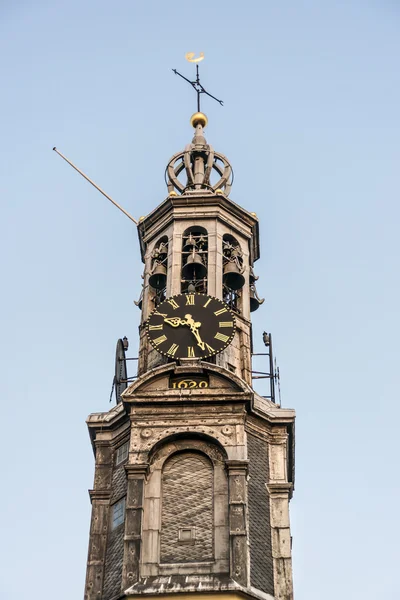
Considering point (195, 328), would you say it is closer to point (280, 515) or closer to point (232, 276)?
point (232, 276)

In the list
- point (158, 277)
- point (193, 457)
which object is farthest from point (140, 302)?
point (193, 457)

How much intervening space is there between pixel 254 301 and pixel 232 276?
70.9 inches

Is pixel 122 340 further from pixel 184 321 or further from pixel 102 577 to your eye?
pixel 102 577

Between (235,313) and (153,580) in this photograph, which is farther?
(235,313)

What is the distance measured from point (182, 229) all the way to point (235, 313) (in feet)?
14.6

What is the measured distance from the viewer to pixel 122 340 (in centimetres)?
5794

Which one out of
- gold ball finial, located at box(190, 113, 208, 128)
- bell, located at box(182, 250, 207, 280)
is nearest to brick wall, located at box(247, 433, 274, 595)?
bell, located at box(182, 250, 207, 280)

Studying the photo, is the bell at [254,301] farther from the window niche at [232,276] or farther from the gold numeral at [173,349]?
the gold numeral at [173,349]

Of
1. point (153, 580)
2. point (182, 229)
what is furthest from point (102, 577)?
point (182, 229)

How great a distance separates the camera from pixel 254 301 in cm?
6028

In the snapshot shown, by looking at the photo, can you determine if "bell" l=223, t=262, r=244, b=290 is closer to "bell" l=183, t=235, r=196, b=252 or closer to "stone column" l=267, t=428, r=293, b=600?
"bell" l=183, t=235, r=196, b=252

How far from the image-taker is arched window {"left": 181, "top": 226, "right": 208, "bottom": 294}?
5838cm

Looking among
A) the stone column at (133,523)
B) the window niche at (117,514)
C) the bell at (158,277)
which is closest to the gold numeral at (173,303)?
the bell at (158,277)

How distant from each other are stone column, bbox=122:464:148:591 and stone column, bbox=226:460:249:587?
297 centimetres
